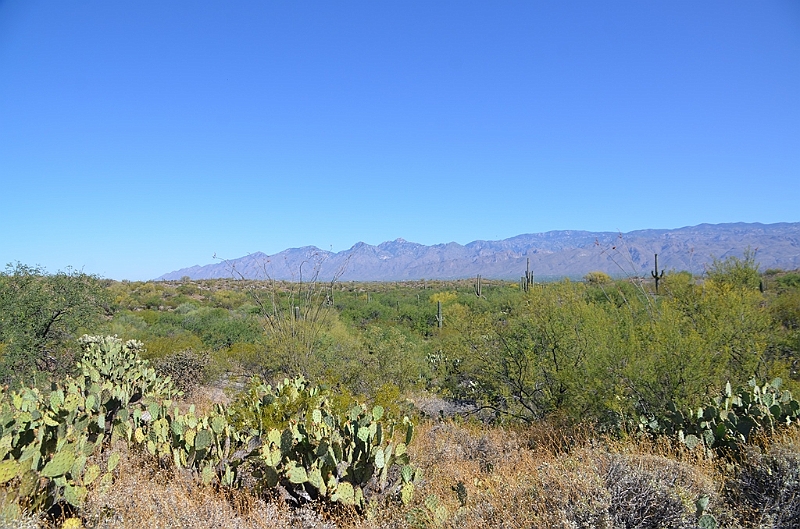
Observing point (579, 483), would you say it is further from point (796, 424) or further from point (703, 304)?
point (703, 304)

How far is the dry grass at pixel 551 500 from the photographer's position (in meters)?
4.25

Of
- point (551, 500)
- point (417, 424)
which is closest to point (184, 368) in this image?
point (417, 424)

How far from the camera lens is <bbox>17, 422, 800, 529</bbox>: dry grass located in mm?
4254

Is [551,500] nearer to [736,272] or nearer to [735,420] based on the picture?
[735,420]

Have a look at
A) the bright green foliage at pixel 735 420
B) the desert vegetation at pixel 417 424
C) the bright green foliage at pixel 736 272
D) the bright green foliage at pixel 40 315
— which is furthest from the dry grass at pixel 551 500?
the bright green foliage at pixel 736 272

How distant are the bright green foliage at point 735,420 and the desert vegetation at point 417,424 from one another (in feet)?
0.09

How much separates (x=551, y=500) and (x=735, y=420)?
11.3ft

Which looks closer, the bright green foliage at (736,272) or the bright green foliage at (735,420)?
the bright green foliage at (735,420)

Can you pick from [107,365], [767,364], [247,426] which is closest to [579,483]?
[247,426]

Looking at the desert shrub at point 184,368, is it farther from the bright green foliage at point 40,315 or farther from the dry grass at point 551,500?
the dry grass at point 551,500

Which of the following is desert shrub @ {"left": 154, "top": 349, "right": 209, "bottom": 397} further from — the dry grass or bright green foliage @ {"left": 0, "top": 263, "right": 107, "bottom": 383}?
the dry grass

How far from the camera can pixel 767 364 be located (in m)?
10.4

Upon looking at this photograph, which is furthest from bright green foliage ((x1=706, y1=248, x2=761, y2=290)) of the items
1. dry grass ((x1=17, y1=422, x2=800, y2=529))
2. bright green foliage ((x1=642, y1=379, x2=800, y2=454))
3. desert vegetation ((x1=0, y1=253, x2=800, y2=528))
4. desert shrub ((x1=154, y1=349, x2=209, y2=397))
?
desert shrub ((x1=154, y1=349, x2=209, y2=397))

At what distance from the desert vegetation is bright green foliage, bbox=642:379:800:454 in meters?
0.03
